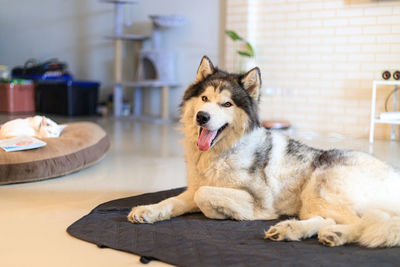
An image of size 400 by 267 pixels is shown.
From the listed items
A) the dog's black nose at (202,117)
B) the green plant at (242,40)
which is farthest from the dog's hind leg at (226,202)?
the green plant at (242,40)

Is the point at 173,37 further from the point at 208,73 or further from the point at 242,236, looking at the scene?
the point at 242,236

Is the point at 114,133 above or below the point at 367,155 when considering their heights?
below

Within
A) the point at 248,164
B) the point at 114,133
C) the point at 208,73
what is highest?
the point at 208,73

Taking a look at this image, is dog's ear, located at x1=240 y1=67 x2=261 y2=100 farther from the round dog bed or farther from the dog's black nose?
the round dog bed

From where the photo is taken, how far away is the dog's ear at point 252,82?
8.32ft

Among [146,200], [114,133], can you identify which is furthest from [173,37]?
[146,200]

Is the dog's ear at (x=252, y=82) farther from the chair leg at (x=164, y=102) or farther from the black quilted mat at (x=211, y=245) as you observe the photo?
the chair leg at (x=164, y=102)

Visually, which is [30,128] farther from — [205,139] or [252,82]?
[252,82]

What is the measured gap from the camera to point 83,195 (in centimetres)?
323

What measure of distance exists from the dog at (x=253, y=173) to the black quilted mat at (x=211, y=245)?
0.07 meters

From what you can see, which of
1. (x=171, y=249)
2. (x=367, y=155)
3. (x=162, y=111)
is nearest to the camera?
(x=171, y=249)

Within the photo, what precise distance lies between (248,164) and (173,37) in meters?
6.21

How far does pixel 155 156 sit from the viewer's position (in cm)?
481

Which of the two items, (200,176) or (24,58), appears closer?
(200,176)
